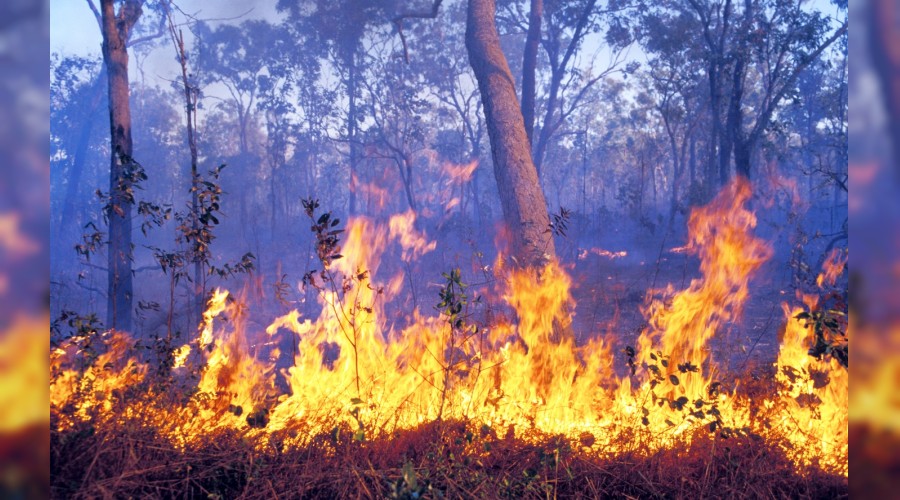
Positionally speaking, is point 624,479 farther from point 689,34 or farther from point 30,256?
point 689,34

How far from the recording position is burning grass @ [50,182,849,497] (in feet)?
9.83

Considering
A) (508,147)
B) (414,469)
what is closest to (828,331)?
(414,469)

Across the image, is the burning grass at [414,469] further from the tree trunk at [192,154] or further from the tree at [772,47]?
the tree at [772,47]

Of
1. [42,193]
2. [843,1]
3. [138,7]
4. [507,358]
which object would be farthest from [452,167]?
[42,193]

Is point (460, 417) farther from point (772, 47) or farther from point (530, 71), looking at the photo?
point (772, 47)

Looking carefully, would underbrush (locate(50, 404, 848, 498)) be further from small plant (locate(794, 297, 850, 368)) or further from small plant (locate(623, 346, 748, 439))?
small plant (locate(794, 297, 850, 368))

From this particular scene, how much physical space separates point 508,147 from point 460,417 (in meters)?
3.49

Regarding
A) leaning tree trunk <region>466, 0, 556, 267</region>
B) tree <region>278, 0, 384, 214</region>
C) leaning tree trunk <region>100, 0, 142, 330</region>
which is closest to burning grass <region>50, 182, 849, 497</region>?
leaning tree trunk <region>466, 0, 556, 267</region>

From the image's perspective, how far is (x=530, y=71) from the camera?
1112 centimetres

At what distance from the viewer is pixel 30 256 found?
92 centimetres

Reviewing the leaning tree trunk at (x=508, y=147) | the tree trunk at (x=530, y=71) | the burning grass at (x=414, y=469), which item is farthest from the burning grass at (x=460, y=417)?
the tree trunk at (x=530, y=71)

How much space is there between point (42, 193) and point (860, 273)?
4.42 feet

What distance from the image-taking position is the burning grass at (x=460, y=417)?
9.83ft

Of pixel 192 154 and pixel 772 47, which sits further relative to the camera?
pixel 772 47
